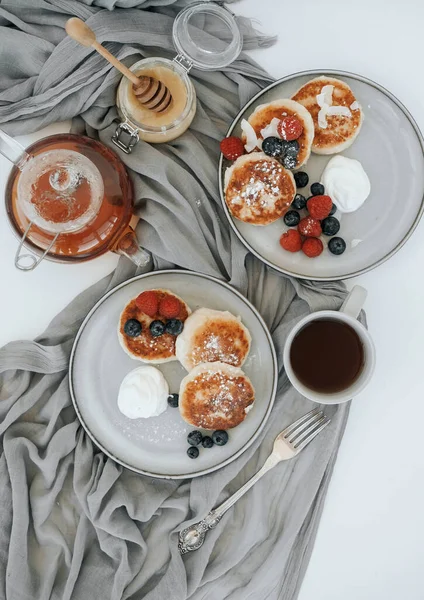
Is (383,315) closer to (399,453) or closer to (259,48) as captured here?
(399,453)

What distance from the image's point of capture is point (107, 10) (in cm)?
126

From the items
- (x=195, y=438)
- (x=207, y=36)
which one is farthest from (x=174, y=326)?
(x=207, y=36)

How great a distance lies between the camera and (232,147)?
124 cm

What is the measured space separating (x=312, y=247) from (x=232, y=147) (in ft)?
0.87

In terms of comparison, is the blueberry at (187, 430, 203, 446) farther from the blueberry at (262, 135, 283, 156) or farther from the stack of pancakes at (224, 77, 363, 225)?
the blueberry at (262, 135, 283, 156)

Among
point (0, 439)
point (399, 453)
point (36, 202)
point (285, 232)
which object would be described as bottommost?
point (0, 439)

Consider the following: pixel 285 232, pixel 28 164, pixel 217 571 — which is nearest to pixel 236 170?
pixel 285 232

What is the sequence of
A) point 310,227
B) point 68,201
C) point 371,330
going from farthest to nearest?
point 371,330 → point 310,227 → point 68,201

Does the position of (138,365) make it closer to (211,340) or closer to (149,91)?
(211,340)

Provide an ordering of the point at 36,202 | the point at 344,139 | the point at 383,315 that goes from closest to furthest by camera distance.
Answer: the point at 36,202
the point at 344,139
the point at 383,315

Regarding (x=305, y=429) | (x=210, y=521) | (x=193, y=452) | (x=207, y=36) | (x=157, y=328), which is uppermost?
(x=207, y=36)

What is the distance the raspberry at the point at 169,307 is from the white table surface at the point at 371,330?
0.18 m

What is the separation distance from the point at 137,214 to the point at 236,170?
0.80 feet

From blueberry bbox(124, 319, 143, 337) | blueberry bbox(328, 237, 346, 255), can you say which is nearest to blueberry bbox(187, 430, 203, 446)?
blueberry bbox(124, 319, 143, 337)
